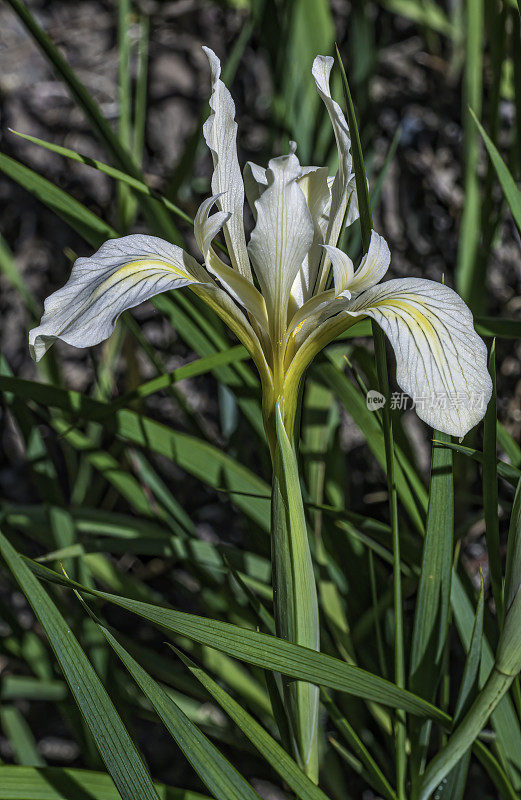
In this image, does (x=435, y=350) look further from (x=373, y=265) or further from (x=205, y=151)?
(x=205, y=151)

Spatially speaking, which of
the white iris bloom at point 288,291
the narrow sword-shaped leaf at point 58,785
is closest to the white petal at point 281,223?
the white iris bloom at point 288,291

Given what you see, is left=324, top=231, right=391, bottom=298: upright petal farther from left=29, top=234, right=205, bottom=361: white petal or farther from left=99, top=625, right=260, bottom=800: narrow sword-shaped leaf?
left=99, top=625, right=260, bottom=800: narrow sword-shaped leaf

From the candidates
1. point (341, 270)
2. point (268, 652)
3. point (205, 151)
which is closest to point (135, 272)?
point (341, 270)

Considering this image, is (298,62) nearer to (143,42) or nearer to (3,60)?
(143,42)

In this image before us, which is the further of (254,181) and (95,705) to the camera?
(254,181)

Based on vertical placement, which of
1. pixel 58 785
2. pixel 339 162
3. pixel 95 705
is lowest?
pixel 58 785

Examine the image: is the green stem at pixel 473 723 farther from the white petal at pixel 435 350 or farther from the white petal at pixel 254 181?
the white petal at pixel 254 181
